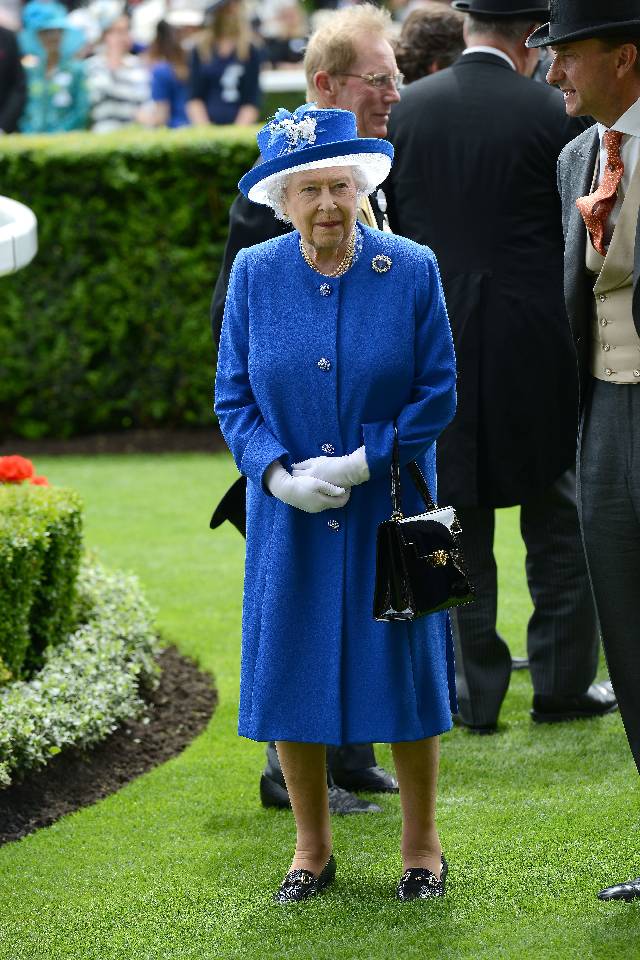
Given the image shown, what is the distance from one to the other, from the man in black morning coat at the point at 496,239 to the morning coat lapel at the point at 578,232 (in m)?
1.34

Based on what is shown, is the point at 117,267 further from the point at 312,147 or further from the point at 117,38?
the point at 312,147

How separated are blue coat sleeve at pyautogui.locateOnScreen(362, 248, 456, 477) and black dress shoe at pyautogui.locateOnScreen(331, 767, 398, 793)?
1.36 metres

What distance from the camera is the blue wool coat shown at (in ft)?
12.6

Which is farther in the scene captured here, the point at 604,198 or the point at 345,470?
the point at 345,470

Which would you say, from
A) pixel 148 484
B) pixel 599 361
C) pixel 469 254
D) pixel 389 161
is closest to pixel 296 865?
pixel 599 361

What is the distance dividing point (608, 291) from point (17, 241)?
209 centimetres

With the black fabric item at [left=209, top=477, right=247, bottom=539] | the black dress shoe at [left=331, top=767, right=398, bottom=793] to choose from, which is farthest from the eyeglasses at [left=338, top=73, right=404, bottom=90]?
the black dress shoe at [left=331, top=767, right=398, bottom=793]

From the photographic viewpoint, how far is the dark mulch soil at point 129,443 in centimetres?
1100

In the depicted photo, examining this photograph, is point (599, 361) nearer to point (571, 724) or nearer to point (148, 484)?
point (571, 724)

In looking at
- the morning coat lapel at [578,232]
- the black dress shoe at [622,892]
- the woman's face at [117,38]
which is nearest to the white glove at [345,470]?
the morning coat lapel at [578,232]

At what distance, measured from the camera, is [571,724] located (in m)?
5.43

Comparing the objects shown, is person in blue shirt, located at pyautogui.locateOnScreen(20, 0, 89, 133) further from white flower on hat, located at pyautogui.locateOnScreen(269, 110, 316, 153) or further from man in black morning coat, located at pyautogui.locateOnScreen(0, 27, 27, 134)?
white flower on hat, located at pyautogui.locateOnScreen(269, 110, 316, 153)

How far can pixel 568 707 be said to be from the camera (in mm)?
5477

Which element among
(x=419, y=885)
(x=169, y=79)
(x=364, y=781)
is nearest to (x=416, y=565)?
(x=419, y=885)
